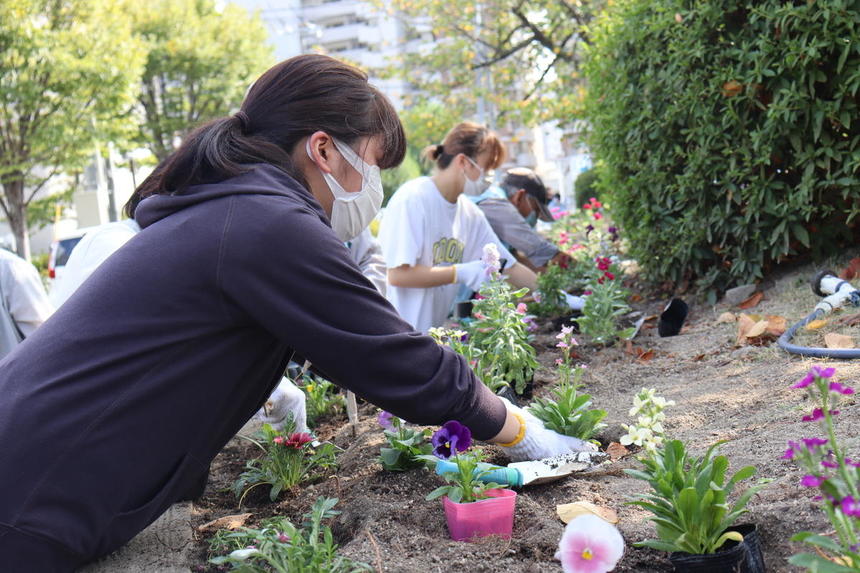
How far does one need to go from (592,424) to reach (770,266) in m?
2.83

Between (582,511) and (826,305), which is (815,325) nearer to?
(826,305)

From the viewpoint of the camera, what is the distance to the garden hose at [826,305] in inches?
127

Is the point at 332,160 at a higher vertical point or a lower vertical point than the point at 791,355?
higher

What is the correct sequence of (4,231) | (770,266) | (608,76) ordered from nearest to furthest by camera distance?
(770,266) < (608,76) < (4,231)

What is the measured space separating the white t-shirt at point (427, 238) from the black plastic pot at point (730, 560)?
3.04m

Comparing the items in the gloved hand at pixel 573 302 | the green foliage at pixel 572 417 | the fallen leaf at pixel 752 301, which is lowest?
the gloved hand at pixel 573 302

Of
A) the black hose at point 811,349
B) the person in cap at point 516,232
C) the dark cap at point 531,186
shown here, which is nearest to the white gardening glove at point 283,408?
the black hose at point 811,349

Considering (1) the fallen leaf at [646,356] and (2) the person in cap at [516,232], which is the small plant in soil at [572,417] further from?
(2) the person in cap at [516,232]

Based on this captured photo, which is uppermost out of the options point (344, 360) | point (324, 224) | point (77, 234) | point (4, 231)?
point (324, 224)

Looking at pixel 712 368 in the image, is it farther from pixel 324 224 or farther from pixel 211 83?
pixel 211 83

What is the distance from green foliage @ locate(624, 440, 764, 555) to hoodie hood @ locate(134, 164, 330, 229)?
3.22 feet

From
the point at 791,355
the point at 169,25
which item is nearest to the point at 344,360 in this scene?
the point at 791,355

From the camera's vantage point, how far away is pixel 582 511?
2.25 m

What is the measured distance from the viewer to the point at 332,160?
7.14ft
